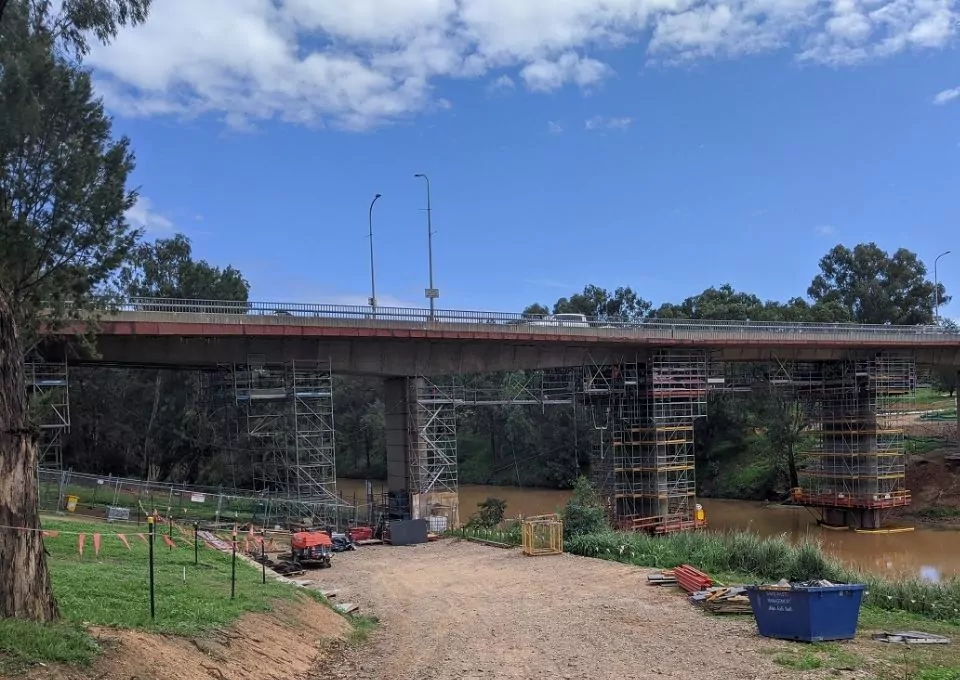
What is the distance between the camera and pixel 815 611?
14711mm

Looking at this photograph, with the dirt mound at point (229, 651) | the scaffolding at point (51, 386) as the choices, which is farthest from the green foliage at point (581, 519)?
the scaffolding at point (51, 386)

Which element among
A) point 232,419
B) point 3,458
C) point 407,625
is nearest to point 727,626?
point 407,625

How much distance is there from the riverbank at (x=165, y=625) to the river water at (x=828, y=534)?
2264 cm

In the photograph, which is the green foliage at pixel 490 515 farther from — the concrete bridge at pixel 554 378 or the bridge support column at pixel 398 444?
the bridge support column at pixel 398 444

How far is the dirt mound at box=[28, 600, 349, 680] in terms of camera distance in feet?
30.4

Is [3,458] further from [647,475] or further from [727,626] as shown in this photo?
[647,475]

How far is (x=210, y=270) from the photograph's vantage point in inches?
2313

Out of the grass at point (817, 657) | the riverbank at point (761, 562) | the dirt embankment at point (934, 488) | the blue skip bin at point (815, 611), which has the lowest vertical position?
the dirt embankment at point (934, 488)

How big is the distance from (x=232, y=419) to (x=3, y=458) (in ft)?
105

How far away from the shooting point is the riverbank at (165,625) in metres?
8.89

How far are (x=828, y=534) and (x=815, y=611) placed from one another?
37.5 meters

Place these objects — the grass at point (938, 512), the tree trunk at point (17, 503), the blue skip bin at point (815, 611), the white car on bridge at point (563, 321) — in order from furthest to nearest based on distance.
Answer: the grass at point (938, 512) < the white car on bridge at point (563, 321) < the blue skip bin at point (815, 611) < the tree trunk at point (17, 503)

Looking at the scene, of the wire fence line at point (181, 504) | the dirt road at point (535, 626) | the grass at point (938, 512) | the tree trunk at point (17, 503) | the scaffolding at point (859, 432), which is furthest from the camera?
the grass at point (938, 512)

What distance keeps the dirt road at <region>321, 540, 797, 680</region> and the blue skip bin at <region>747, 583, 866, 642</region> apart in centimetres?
59
